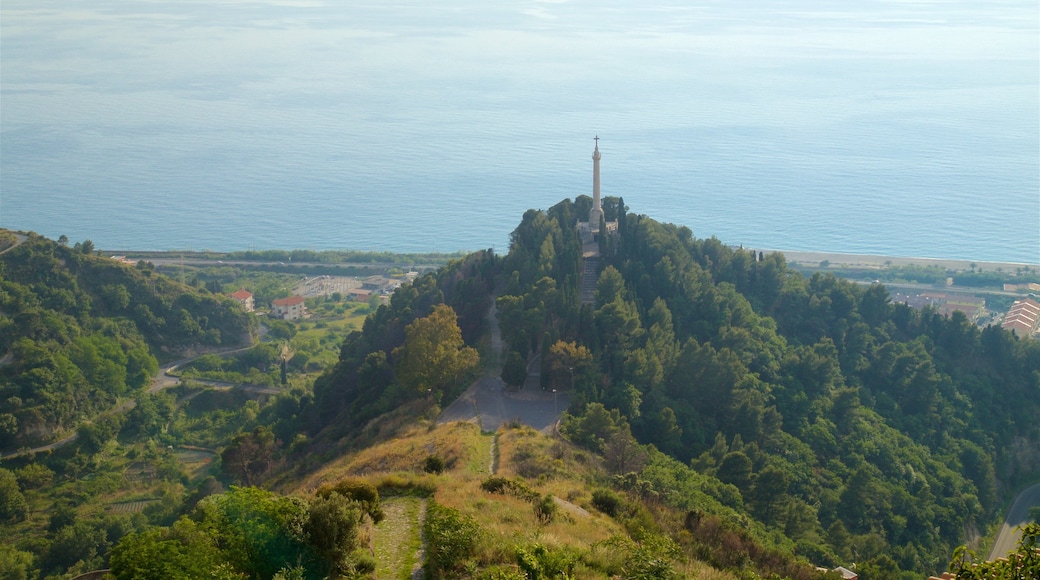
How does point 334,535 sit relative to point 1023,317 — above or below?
below

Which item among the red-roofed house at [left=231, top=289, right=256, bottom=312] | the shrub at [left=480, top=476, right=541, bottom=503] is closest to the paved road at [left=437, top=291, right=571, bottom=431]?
the shrub at [left=480, top=476, right=541, bottom=503]

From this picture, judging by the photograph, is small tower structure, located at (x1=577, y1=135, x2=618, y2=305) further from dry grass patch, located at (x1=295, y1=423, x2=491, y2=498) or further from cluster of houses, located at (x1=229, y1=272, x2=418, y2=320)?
cluster of houses, located at (x1=229, y1=272, x2=418, y2=320)

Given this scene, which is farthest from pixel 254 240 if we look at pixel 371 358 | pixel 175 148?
pixel 371 358

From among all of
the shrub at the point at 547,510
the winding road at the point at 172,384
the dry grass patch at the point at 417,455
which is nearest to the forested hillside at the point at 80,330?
the winding road at the point at 172,384

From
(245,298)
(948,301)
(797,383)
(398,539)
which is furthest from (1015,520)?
(245,298)

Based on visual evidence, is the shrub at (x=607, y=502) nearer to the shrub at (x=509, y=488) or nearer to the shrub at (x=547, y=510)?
the shrub at (x=509, y=488)

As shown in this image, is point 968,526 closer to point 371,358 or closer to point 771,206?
point 371,358

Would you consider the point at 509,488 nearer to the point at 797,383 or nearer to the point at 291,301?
the point at 797,383
